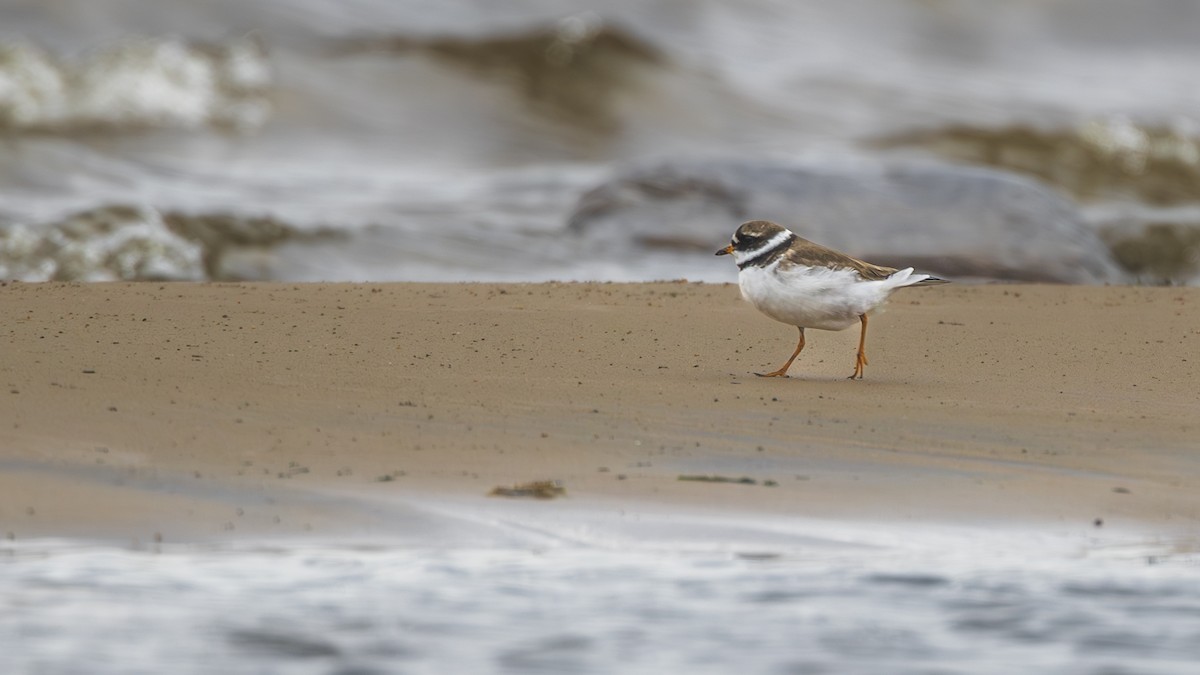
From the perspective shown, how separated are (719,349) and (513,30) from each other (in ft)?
56.6

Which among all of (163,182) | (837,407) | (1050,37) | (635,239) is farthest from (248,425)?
(1050,37)

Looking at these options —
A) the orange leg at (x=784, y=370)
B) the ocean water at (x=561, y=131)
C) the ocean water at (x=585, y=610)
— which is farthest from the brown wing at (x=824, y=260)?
the ocean water at (x=561, y=131)

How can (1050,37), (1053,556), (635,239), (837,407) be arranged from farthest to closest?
(1050,37) → (635,239) → (837,407) → (1053,556)

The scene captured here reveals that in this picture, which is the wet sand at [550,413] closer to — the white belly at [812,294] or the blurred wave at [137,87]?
the white belly at [812,294]

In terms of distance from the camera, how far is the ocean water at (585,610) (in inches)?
142

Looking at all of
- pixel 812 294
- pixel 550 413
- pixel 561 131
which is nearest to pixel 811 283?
pixel 812 294

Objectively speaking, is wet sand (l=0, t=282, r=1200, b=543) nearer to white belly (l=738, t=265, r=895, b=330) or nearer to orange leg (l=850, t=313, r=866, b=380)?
orange leg (l=850, t=313, r=866, b=380)

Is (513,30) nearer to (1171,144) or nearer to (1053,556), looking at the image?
(1171,144)

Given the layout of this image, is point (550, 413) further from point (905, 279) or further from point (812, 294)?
point (905, 279)

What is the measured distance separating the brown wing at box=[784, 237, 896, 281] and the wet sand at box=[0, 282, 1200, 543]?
44cm

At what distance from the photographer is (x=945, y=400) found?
6.20 m

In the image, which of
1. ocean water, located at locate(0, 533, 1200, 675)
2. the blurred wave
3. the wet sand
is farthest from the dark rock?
the blurred wave

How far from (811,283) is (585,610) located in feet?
9.43

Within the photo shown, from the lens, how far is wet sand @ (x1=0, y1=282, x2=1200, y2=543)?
4.75 m
